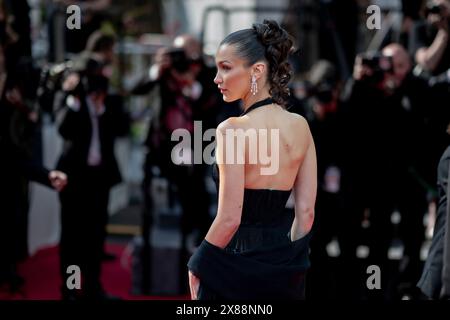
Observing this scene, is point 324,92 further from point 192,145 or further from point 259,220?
point 259,220

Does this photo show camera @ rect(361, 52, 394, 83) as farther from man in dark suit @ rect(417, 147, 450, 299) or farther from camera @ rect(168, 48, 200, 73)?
man in dark suit @ rect(417, 147, 450, 299)

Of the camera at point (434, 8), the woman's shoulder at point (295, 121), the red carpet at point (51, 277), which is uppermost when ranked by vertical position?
the camera at point (434, 8)

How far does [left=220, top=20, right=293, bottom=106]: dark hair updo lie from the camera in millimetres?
3043

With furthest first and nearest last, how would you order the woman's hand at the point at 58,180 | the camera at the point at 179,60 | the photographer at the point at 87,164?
1. the camera at the point at 179,60
2. the photographer at the point at 87,164
3. the woman's hand at the point at 58,180

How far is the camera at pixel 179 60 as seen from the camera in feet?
18.0

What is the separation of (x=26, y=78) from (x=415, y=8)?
3.13 metres

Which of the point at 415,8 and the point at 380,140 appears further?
the point at 415,8

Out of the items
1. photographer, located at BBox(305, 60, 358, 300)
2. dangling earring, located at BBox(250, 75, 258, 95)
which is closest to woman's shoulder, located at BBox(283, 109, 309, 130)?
dangling earring, located at BBox(250, 75, 258, 95)

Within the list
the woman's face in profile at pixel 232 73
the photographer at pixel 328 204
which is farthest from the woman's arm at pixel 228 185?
the photographer at pixel 328 204

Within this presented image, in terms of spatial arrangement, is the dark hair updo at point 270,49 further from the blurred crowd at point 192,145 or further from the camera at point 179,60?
the camera at point 179,60

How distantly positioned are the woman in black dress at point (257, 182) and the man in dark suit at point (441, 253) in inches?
22.0
